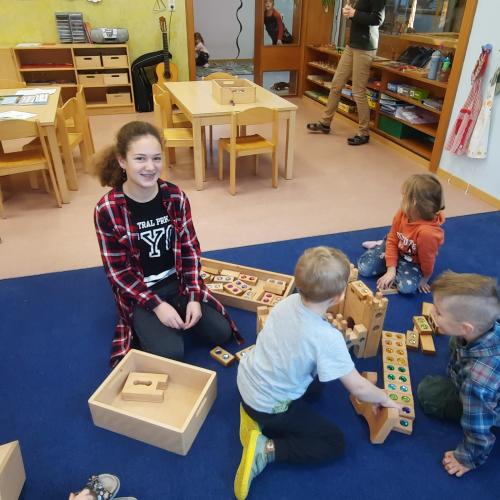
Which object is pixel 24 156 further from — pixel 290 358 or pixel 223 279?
pixel 290 358

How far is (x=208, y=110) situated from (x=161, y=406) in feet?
7.76

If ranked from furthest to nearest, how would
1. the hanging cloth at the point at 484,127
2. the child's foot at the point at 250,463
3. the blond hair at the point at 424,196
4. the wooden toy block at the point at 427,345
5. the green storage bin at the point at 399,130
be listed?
the green storage bin at the point at 399,130 → the hanging cloth at the point at 484,127 → the blond hair at the point at 424,196 → the wooden toy block at the point at 427,345 → the child's foot at the point at 250,463

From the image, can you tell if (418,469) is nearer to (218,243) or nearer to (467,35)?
(218,243)

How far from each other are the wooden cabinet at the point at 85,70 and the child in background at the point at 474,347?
532 cm

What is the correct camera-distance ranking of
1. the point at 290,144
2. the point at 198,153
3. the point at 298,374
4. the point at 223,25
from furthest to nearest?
the point at 223,25
the point at 290,144
the point at 198,153
the point at 298,374

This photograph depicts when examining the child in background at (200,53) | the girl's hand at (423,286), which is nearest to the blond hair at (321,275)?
the girl's hand at (423,286)

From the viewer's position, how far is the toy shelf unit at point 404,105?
4.09m

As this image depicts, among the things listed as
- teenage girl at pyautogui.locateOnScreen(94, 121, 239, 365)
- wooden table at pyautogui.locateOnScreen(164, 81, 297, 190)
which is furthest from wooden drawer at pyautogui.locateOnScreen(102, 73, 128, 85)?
teenage girl at pyautogui.locateOnScreen(94, 121, 239, 365)

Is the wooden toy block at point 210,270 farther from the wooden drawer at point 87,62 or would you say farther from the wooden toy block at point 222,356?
the wooden drawer at point 87,62

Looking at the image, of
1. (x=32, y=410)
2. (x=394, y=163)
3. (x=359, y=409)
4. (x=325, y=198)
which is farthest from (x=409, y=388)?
(x=394, y=163)

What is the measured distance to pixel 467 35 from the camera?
11.2ft

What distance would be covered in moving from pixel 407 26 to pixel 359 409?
14.6 ft

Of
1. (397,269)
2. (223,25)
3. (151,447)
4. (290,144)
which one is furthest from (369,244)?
(223,25)

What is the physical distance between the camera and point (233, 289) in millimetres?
2203
